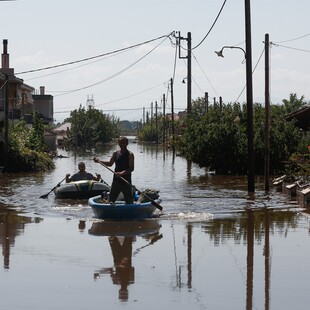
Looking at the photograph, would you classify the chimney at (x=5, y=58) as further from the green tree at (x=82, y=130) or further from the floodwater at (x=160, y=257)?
the floodwater at (x=160, y=257)

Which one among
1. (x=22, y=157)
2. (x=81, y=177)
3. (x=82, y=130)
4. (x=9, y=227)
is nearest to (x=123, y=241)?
(x=9, y=227)

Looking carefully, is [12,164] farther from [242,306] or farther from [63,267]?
[242,306]

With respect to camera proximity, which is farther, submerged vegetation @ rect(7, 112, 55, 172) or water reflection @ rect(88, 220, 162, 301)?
submerged vegetation @ rect(7, 112, 55, 172)

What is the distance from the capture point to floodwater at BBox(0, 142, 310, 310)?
1184 centimetres

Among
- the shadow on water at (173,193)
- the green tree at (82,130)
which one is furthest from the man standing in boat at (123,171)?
the green tree at (82,130)

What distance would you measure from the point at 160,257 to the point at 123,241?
222 centimetres

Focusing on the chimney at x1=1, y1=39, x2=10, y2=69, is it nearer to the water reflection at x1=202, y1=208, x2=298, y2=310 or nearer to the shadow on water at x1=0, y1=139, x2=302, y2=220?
the shadow on water at x1=0, y1=139, x2=302, y2=220

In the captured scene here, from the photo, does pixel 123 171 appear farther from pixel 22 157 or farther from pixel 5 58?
pixel 5 58

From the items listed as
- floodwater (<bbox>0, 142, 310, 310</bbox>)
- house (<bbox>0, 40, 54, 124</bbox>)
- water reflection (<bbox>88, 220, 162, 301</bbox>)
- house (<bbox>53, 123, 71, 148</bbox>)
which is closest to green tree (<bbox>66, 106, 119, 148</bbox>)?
house (<bbox>53, 123, 71, 148</bbox>)

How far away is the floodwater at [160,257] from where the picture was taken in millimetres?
11844

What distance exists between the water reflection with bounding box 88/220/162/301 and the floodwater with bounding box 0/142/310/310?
2 centimetres

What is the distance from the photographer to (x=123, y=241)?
17438 millimetres

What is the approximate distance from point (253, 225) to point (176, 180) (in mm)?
19360

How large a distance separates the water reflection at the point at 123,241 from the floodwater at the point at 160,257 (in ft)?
0.05
